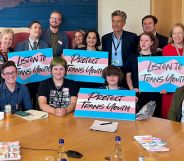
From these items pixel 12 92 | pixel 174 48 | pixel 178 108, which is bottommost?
pixel 178 108

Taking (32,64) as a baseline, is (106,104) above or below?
below

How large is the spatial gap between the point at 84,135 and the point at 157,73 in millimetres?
1443

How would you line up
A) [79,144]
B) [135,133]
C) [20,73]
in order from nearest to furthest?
[79,144], [135,133], [20,73]

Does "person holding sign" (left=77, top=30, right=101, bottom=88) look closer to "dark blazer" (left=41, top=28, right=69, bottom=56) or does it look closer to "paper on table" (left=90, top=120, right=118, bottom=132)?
"dark blazer" (left=41, top=28, right=69, bottom=56)

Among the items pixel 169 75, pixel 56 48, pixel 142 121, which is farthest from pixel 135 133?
pixel 56 48

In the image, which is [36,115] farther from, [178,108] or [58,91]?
[178,108]

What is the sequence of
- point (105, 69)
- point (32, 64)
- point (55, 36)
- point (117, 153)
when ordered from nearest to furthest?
point (117, 153) → point (105, 69) → point (32, 64) → point (55, 36)

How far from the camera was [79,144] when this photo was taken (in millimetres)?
2400

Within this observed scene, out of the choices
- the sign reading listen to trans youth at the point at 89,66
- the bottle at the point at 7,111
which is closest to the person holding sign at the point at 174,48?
the sign reading listen to trans youth at the point at 89,66

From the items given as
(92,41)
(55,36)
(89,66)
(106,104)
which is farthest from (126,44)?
(106,104)

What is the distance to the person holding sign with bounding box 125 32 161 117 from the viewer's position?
12.5ft

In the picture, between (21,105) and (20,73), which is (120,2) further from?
(21,105)

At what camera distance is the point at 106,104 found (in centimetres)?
305

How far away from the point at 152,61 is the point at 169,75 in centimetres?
24
